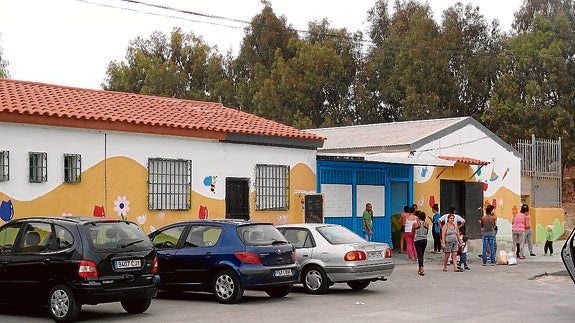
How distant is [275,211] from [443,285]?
6.54 m

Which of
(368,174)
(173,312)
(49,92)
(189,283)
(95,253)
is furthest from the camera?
(368,174)

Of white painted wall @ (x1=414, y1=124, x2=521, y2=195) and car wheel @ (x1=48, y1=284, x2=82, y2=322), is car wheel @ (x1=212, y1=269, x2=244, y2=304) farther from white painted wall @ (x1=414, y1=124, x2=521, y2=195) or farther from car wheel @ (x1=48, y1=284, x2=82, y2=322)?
white painted wall @ (x1=414, y1=124, x2=521, y2=195)

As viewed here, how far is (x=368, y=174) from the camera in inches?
1074

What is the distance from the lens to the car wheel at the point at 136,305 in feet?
44.3

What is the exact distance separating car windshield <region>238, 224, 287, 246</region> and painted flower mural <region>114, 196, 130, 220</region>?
577cm

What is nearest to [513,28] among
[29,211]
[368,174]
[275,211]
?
[368,174]

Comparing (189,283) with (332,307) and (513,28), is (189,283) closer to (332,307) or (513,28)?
(332,307)

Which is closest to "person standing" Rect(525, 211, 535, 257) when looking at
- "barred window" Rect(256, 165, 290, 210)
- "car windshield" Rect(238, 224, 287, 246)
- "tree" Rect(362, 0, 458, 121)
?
"barred window" Rect(256, 165, 290, 210)

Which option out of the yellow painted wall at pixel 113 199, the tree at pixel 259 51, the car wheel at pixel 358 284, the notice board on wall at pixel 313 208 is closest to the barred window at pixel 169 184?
the yellow painted wall at pixel 113 199

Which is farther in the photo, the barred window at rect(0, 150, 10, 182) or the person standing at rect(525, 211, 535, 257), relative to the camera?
the person standing at rect(525, 211, 535, 257)

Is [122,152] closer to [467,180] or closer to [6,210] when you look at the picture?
[6,210]

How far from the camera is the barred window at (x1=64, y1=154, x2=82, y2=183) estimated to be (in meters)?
19.1

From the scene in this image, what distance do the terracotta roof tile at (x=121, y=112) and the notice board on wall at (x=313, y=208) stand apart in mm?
1736

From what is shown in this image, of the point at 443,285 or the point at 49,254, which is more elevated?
the point at 49,254
